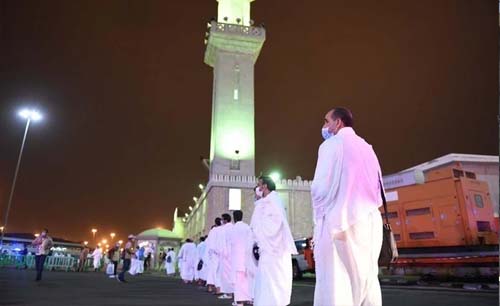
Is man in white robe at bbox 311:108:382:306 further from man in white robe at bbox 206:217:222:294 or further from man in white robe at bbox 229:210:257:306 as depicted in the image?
man in white robe at bbox 206:217:222:294

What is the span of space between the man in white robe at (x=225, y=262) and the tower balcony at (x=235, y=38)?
29.5 meters

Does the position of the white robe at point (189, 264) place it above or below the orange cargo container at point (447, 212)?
below

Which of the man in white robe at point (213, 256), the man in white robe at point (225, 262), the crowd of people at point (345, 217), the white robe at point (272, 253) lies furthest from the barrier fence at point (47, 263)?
the crowd of people at point (345, 217)

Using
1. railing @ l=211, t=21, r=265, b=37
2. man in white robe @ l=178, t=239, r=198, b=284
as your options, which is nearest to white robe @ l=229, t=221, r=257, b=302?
man in white robe @ l=178, t=239, r=198, b=284

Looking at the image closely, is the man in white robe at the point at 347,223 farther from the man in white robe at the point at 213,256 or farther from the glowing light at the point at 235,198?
the glowing light at the point at 235,198

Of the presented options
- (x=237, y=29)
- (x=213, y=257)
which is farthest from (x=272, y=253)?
(x=237, y=29)

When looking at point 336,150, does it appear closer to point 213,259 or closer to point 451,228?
point 213,259

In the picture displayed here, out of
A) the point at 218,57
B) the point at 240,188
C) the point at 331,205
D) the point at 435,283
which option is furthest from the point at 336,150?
the point at 218,57

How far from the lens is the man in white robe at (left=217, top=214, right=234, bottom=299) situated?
9.16m

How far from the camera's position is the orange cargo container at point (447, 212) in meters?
11.9

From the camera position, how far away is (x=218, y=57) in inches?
1457

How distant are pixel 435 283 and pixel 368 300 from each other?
1184cm

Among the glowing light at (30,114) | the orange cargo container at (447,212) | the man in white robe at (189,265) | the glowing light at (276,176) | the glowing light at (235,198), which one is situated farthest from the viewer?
the glowing light at (276,176)

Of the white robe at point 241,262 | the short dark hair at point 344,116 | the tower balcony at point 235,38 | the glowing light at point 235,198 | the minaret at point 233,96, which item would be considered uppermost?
the tower balcony at point 235,38
